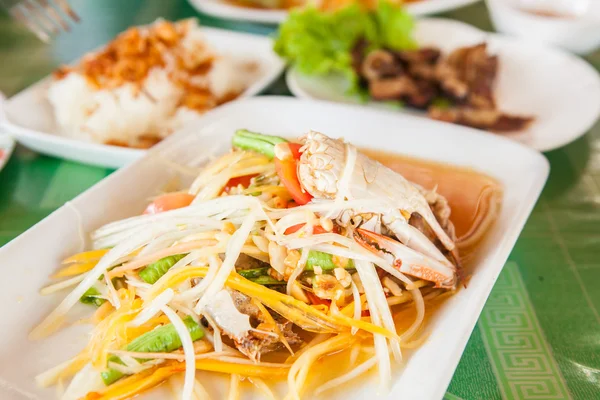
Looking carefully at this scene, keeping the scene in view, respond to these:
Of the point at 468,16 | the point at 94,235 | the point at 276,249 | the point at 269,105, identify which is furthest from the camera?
the point at 468,16

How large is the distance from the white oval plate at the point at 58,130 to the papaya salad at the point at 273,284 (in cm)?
76

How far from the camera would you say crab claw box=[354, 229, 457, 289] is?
1379 mm

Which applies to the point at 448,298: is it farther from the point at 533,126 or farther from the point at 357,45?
the point at 357,45

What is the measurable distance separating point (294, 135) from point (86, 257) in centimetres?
95

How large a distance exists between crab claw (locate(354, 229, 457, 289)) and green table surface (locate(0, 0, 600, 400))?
0.31 metres

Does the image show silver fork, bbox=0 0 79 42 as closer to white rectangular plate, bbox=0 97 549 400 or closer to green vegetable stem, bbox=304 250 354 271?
white rectangular plate, bbox=0 97 549 400

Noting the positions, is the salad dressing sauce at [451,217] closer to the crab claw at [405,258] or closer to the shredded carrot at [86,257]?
the crab claw at [405,258]

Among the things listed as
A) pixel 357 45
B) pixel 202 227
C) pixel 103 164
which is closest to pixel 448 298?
pixel 202 227

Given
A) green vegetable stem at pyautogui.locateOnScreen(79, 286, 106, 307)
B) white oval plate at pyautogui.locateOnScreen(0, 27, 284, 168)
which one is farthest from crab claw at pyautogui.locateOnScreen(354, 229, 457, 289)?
white oval plate at pyautogui.locateOnScreen(0, 27, 284, 168)

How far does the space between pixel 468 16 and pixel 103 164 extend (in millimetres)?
2889

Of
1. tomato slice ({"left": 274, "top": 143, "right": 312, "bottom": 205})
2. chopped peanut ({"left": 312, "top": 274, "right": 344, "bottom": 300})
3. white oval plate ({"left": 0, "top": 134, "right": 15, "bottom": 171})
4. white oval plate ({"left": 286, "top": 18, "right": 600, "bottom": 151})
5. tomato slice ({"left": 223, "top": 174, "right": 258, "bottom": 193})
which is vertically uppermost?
tomato slice ({"left": 274, "top": 143, "right": 312, "bottom": 205})

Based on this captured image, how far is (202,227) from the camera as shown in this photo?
1496mm

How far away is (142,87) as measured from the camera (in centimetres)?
261

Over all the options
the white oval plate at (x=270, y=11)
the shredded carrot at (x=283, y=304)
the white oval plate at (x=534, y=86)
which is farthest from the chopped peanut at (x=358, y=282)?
the white oval plate at (x=270, y=11)
